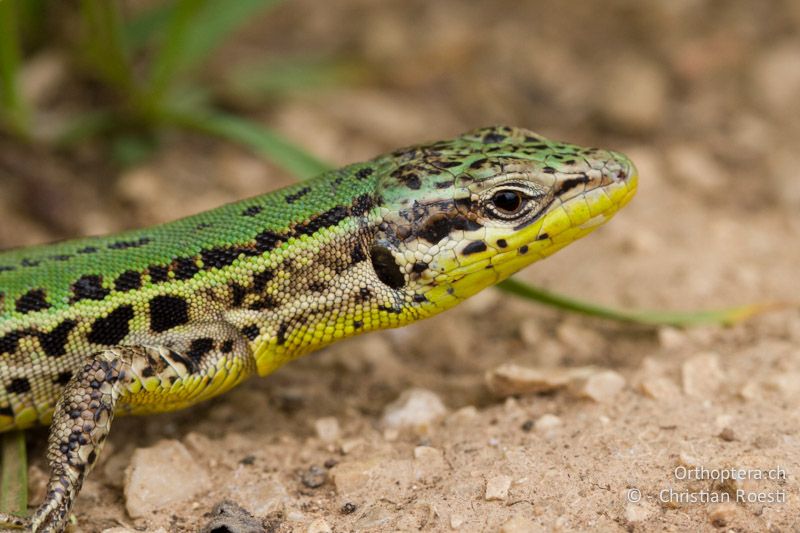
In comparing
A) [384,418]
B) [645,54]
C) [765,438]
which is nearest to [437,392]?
[384,418]

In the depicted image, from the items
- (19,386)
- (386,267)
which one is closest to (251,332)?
(386,267)

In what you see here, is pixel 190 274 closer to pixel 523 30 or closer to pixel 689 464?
pixel 689 464

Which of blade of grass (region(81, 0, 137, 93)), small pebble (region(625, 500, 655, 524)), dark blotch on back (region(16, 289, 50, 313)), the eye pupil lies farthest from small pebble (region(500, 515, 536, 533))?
blade of grass (region(81, 0, 137, 93))

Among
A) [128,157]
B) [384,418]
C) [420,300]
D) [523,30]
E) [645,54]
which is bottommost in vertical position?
[384,418]

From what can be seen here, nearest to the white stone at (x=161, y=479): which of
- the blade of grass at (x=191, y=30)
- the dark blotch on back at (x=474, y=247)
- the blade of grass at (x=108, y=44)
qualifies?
the dark blotch on back at (x=474, y=247)

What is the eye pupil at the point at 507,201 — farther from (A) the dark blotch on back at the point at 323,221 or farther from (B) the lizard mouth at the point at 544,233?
(A) the dark blotch on back at the point at 323,221

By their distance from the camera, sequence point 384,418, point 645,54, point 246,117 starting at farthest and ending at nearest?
point 645,54 < point 246,117 < point 384,418
